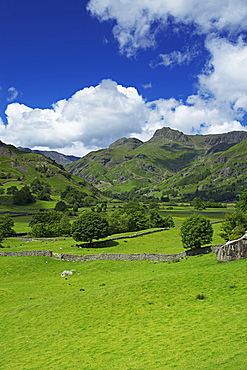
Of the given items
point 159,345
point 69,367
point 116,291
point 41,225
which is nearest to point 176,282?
point 116,291

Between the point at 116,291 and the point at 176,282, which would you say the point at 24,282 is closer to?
the point at 116,291

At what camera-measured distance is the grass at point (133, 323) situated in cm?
1856

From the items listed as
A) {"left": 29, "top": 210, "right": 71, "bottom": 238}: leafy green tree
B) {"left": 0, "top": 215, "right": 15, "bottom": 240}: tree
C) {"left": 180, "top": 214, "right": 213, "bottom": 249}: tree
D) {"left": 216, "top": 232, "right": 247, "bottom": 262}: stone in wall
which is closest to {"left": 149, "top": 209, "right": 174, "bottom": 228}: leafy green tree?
{"left": 29, "top": 210, "right": 71, "bottom": 238}: leafy green tree

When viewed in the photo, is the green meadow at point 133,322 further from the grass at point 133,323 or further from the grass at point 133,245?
the grass at point 133,245

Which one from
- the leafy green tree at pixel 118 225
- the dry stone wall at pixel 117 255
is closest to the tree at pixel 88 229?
the dry stone wall at pixel 117 255

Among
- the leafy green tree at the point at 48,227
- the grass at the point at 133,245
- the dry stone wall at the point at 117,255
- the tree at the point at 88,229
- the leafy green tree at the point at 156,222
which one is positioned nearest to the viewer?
the dry stone wall at the point at 117,255

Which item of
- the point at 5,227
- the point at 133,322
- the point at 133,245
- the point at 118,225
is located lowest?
the point at 133,245

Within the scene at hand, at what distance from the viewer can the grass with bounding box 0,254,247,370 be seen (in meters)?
18.6

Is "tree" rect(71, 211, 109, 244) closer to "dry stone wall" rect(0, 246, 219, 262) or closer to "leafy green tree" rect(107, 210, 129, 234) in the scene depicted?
"dry stone wall" rect(0, 246, 219, 262)

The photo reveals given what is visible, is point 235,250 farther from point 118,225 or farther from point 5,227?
point 5,227

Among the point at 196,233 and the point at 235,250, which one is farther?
the point at 196,233

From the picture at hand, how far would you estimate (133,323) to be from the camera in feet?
86.9

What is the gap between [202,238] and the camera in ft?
186

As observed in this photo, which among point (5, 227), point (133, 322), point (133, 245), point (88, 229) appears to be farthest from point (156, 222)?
point (133, 322)
